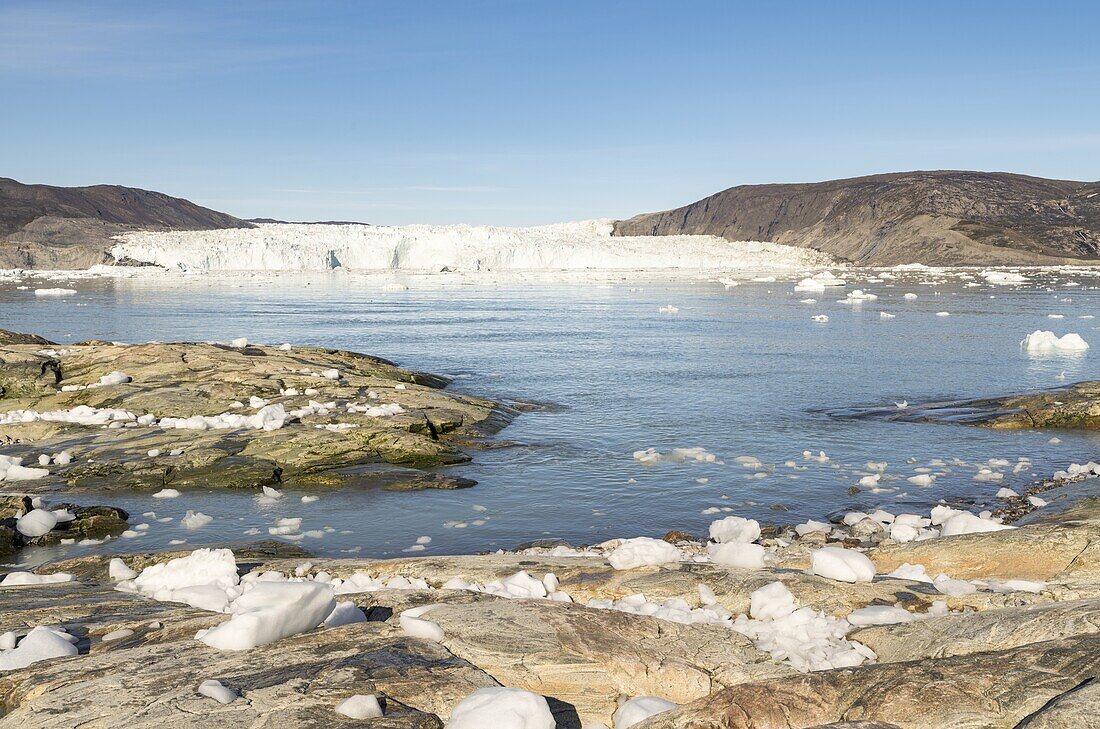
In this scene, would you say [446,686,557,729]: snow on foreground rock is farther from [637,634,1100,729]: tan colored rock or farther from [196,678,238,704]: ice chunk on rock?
[196,678,238,704]: ice chunk on rock

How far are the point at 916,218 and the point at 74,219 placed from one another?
119 m

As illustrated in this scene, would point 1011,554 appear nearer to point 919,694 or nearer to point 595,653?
point 919,694

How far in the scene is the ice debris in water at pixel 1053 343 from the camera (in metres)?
27.0

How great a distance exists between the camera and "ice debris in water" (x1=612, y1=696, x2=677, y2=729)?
416 cm

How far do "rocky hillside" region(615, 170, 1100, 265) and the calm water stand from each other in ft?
224

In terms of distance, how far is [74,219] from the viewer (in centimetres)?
11662

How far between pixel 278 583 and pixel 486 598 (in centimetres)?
147

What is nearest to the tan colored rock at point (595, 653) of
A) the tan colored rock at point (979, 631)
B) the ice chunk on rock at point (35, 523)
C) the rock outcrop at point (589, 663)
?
the rock outcrop at point (589, 663)

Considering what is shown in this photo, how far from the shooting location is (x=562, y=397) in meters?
20.8

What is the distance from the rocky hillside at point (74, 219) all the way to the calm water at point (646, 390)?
58.3 metres

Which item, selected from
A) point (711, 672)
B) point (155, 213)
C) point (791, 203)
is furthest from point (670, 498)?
point (155, 213)

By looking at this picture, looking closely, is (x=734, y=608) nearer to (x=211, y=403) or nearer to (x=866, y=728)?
(x=866, y=728)

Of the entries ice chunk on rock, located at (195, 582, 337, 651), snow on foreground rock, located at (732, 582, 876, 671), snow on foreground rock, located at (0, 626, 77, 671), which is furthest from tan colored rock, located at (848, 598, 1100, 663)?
snow on foreground rock, located at (0, 626, 77, 671)

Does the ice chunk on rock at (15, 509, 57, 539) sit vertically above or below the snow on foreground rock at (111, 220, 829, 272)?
below
